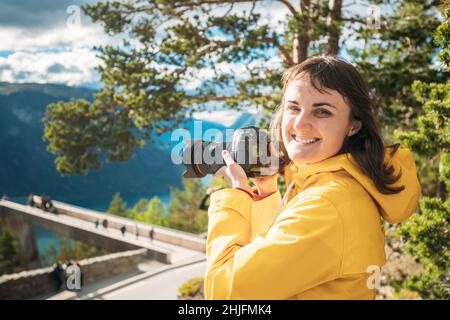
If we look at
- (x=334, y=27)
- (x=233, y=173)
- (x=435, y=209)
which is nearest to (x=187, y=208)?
(x=334, y=27)

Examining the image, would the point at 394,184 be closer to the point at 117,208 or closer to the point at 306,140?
the point at 306,140

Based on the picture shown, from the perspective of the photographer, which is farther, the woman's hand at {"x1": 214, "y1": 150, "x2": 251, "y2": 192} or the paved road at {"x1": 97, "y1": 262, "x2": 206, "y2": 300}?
the paved road at {"x1": 97, "y1": 262, "x2": 206, "y2": 300}

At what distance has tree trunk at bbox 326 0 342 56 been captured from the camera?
25.2 ft

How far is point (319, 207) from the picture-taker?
1478 millimetres

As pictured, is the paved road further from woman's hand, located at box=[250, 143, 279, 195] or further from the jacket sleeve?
the jacket sleeve

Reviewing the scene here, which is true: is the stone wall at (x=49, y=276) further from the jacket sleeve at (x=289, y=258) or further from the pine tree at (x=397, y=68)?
the jacket sleeve at (x=289, y=258)

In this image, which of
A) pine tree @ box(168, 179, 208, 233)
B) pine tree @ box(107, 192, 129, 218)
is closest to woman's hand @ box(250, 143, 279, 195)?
pine tree @ box(168, 179, 208, 233)

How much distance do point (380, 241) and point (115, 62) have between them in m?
9.26

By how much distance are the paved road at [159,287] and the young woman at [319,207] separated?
10527mm

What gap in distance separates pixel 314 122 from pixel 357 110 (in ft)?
0.72

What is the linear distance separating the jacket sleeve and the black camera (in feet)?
1.52

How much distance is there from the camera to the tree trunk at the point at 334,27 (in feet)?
25.2

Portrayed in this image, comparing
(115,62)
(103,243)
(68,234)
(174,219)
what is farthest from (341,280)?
(174,219)

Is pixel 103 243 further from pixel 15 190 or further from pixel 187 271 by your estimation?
pixel 15 190
